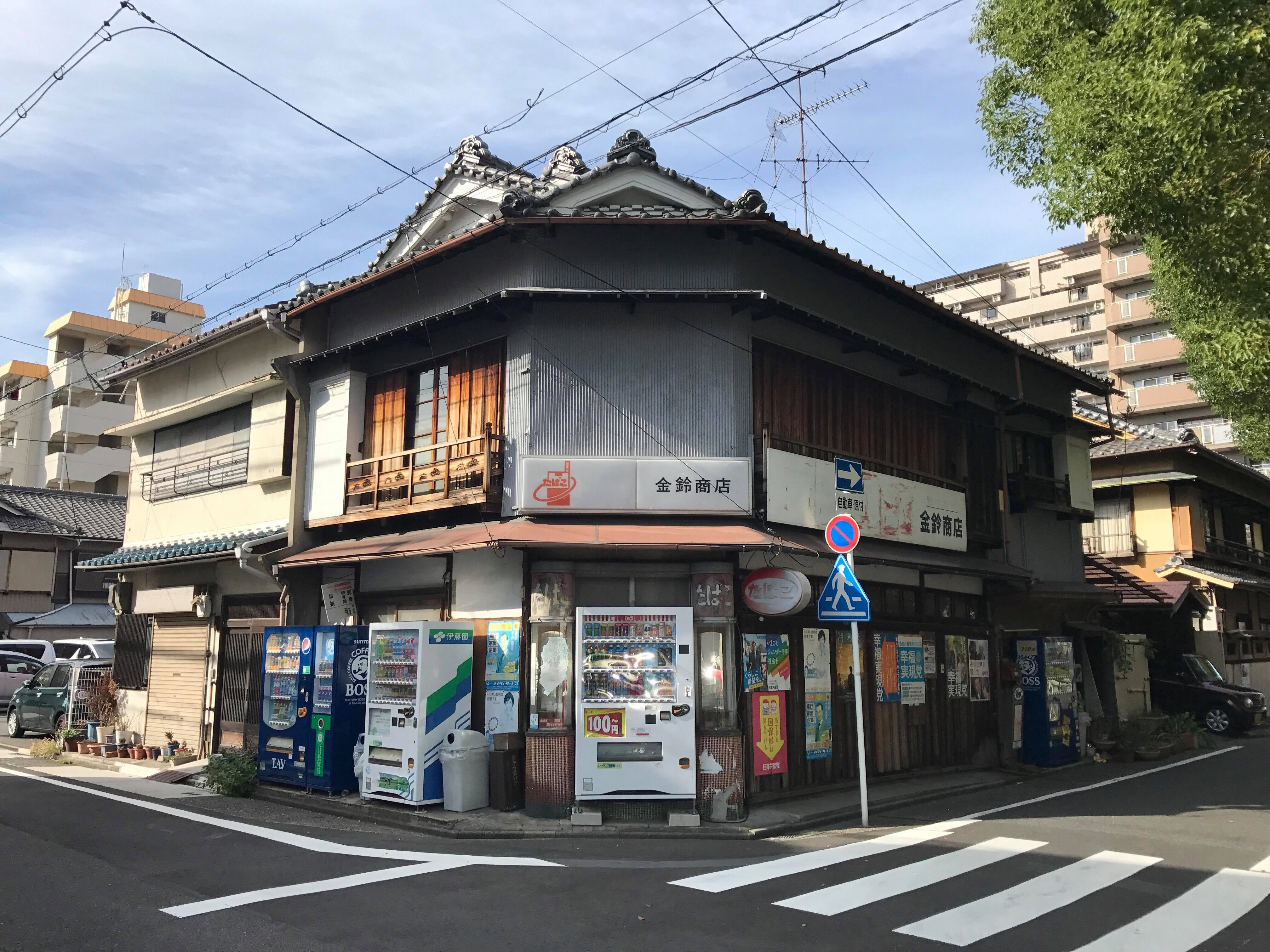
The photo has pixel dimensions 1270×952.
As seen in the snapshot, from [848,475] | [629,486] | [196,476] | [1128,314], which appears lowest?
[629,486]

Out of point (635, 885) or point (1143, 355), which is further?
point (1143, 355)

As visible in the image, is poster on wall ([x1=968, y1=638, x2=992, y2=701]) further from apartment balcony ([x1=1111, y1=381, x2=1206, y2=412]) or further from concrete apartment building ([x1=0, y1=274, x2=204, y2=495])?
concrete apartment building ([x1=0, y1=274, x2=204, y2=495])

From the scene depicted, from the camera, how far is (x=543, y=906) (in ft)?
24.2

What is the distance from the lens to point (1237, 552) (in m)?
29.8

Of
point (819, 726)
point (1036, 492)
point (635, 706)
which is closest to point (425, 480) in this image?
point (635, 706)

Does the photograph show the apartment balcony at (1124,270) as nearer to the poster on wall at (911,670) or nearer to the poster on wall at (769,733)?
the poster on wall at (911,670)

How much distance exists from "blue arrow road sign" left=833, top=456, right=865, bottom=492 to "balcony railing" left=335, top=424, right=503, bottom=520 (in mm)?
5024

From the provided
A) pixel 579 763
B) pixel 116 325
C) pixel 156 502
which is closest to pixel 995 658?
pixel 579 763

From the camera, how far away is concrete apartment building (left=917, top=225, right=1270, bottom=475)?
46.0m

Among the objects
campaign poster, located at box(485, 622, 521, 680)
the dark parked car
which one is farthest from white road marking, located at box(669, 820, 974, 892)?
the dark parked car

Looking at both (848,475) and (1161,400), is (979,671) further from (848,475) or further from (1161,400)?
(1161,400)

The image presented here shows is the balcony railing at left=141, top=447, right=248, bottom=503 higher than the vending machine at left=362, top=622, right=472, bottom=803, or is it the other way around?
the balcony railing at left=141, top=447, right=248, bottom=503

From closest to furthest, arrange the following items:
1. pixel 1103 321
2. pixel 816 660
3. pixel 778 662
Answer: pixel 778 662, pixel 816 660, pixel 1103 321

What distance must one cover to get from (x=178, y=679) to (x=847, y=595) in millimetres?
13187
